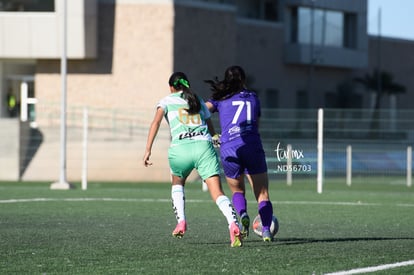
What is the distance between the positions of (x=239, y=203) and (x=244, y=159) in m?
0.53

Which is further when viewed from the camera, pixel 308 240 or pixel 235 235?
pixel 308 240

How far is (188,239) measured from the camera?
1320 cm

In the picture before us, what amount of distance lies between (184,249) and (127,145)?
28.4 meters

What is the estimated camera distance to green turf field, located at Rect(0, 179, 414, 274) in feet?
33.8

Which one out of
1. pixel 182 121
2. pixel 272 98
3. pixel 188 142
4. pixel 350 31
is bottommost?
pixel 188 142

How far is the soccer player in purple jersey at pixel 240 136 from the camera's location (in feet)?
42.0

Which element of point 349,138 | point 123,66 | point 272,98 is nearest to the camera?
point 349,138

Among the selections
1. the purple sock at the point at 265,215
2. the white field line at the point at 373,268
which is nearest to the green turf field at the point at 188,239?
the white field line at the point at 373,268

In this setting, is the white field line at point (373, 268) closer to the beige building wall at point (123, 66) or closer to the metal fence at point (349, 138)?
the metal fence at point (349, 138)

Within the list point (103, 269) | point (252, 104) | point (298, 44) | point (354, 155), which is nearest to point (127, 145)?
point (354, 155)

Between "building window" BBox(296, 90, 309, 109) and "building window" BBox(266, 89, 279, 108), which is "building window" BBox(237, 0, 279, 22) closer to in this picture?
"building window" BBox(266, 89, 279, 108)

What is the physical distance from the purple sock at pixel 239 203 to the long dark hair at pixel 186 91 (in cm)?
120

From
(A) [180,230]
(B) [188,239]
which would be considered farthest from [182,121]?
(B) [188,239]

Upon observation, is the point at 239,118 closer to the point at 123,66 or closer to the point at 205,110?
the point at 205,110
